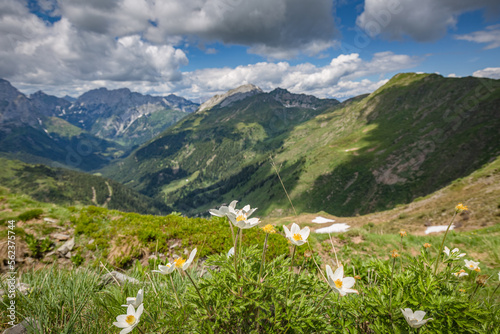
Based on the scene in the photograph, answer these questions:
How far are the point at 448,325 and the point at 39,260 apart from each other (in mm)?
12879

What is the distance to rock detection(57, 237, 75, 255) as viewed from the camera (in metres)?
9.27

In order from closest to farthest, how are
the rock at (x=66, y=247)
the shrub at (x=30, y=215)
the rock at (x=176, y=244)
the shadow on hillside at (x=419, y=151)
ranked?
the rock at (x=176, y=244) → the rock at (x=66, y=247) → the shrub at (x=30, y=215) → the shadow on hillside at (x=419, y=151)

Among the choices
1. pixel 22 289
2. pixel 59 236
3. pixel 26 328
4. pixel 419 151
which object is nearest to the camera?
pixel 26 328

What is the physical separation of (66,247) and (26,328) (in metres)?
7.78

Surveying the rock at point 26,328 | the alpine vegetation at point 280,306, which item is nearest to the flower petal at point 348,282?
the alpine vegetation at point 280,306

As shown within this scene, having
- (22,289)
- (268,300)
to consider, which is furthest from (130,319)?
(22,289)

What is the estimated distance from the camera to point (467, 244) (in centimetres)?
1283

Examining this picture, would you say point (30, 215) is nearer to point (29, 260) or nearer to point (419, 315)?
point (29, 260)

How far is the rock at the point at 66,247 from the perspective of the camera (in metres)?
9.27

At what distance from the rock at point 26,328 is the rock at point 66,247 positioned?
295 inches

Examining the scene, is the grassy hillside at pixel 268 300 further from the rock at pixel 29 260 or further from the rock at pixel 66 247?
the rock at pixel 29 260

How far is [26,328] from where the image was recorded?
3.22 metres

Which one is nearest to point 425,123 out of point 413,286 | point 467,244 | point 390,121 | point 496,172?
point 390,121

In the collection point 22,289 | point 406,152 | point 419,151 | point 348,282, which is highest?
point 348,282
